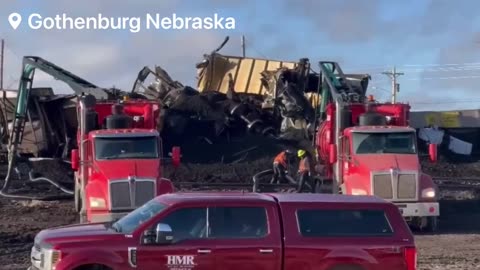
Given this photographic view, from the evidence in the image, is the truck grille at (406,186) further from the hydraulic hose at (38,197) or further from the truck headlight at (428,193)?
the hydraulic hose at (38,197)

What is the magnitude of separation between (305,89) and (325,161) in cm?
1148

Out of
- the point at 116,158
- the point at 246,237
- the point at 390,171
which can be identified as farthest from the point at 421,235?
the point at 246,237

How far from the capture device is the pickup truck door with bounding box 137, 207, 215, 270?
13.2m

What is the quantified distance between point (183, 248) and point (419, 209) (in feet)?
41.7

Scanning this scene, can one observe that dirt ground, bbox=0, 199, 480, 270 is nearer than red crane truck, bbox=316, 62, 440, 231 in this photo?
Yes

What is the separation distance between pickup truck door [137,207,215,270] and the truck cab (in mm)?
12143

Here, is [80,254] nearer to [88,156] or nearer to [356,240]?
[356,240]

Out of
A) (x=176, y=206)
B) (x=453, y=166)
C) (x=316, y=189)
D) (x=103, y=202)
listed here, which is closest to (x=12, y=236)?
(x=103, y=202)

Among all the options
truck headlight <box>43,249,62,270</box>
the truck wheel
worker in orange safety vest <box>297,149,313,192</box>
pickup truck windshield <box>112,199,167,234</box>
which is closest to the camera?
truck headlight <box>43,249,62,270</box>

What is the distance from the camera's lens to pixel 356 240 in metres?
13.7

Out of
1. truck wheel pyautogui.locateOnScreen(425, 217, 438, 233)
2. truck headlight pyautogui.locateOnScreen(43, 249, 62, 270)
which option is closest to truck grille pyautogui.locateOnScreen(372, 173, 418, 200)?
truck wheel pyautogui.locateOnScreen(425, 217, 438, 233)

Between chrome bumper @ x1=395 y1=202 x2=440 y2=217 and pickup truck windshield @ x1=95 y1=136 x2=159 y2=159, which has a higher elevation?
pickup truck windshield @ x1=95 y1=136 x2=159 y2=159

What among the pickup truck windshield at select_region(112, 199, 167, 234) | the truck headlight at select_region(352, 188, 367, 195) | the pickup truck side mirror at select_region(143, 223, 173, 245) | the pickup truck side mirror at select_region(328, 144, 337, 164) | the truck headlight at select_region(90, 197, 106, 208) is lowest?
the truck headlight at select_region(90, 197, 106, 208)

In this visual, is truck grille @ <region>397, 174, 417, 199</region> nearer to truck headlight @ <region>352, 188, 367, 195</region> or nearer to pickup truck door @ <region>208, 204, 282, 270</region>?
truck headlight @ <region>352, 188, 367, 195</region>
